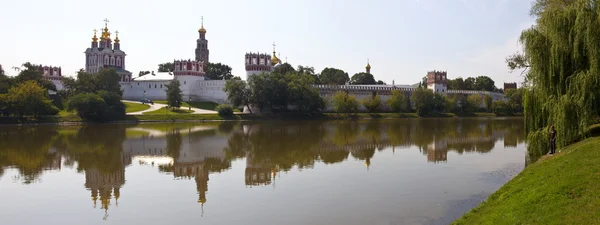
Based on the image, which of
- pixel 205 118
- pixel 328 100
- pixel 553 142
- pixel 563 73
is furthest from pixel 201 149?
pixel 328 100

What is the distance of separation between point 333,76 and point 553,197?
82576mm

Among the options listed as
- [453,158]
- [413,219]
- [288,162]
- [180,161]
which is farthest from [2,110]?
[413,219]

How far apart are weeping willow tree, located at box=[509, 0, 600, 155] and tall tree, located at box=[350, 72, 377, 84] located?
7810 cm

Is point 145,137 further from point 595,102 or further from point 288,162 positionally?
point 595,102

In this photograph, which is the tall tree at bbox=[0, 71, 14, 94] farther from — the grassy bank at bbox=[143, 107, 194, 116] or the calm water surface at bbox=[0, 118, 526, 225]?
the calm water surface at bbox=[0, 118, 526, 225]

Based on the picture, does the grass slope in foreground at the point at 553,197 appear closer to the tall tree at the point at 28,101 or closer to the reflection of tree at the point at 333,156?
the reflection of tree at the point at 333,156

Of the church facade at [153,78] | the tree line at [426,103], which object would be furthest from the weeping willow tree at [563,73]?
the church facade at [153,78]

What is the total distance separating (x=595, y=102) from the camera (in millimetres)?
14250

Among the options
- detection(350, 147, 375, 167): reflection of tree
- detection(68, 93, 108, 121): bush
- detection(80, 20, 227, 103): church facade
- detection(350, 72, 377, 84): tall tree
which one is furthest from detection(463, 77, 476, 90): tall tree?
detection(350, 147, 375, 167): reflection of tree

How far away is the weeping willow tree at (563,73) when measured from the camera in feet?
46.6

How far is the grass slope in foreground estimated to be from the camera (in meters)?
7.66

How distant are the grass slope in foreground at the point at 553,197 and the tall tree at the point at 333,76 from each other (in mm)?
75124

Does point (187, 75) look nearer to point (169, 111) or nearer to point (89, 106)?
point (169, 111)

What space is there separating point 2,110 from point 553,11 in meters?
43.9
